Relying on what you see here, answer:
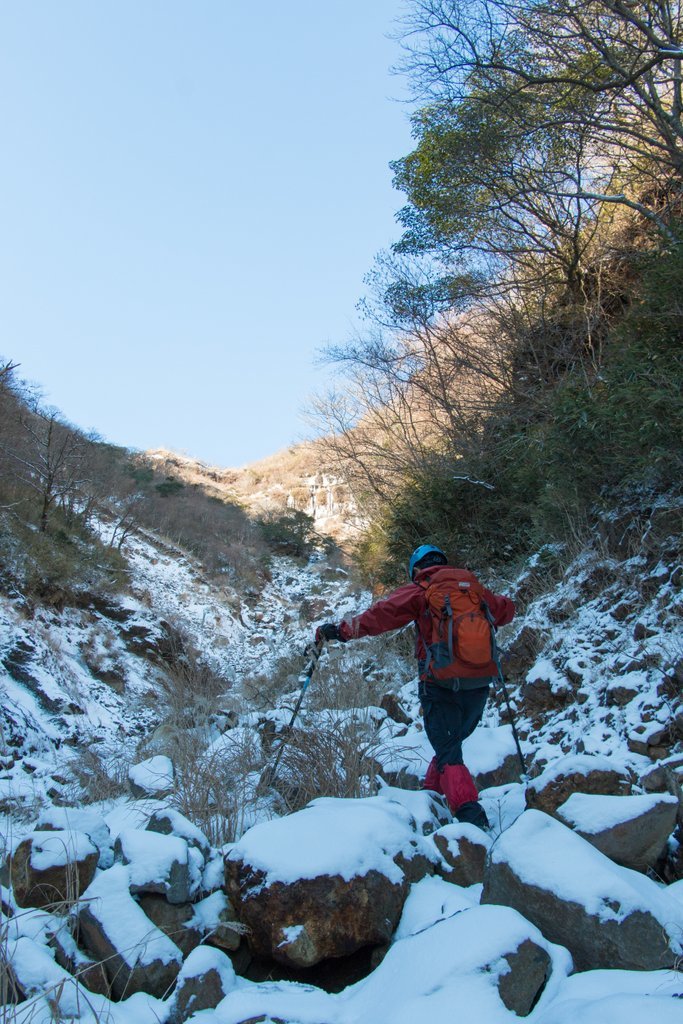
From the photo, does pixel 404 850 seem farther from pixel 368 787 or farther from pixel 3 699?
pixel 3 699

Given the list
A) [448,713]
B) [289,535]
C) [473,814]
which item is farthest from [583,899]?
[289,535]

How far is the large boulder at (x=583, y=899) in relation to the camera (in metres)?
2.22

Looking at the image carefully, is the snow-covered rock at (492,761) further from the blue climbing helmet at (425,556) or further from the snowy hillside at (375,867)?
the blue climbing helmet at (425,556)

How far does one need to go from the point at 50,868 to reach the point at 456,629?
2360mm

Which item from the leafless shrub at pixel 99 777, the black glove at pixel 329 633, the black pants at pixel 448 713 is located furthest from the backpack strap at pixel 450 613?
the leafless shrub at pixel 99 777

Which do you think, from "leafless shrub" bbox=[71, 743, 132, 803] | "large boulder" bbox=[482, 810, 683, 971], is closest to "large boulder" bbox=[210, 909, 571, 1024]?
"large boulder" bbox=[482, 810, 683, 971]

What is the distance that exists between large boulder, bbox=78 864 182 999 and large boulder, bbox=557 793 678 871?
1717 millimetres

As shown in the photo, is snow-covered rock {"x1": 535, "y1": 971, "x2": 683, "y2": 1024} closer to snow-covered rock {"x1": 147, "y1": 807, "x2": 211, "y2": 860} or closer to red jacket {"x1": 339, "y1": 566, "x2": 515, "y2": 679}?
snow-covered rock {"x1": 147, "y1": 807, "x2": 211, "y2": 860}

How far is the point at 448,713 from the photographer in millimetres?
4082

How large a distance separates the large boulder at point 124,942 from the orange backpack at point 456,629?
1.97 metres

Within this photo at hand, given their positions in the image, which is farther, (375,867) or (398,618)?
(398,618)

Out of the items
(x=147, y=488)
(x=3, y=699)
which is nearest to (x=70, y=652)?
(x=3, y=699)

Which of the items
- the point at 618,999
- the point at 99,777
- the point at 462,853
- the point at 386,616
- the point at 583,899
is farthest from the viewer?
the point at 99,777

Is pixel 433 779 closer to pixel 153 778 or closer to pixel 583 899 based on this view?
pixel 153 778
